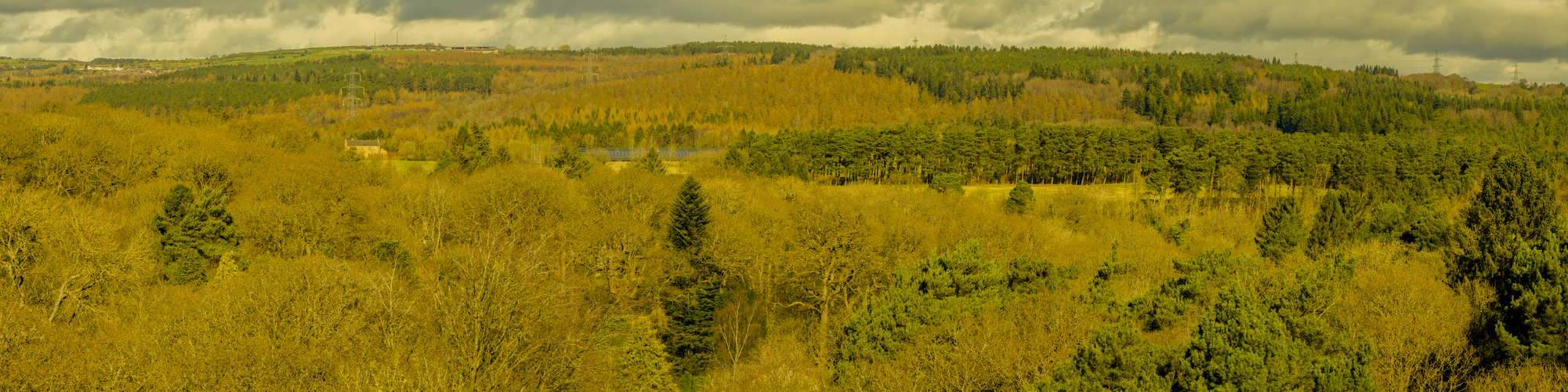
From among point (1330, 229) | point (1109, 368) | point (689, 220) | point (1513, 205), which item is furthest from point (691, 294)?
point (1330, 229)

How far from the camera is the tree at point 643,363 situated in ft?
102

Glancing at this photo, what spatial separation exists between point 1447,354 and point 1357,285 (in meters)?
10.9

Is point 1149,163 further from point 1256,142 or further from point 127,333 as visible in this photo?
point 127,333

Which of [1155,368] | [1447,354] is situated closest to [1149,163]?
[1447,354]

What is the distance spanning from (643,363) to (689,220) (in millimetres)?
15529

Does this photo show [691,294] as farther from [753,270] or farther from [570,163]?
[570,163]

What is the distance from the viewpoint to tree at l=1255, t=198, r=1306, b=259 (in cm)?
5319

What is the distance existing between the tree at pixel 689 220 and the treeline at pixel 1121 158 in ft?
119

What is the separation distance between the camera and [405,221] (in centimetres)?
5194

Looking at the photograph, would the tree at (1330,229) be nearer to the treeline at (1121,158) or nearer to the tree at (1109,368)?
the treeline at (1121,158)

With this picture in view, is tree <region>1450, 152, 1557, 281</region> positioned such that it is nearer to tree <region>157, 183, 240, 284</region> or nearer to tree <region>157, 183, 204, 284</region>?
tree <region>157, 183, 240, 284</region>

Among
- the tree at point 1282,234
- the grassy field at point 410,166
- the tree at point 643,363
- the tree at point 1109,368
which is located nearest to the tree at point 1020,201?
the tree at point 1282,234

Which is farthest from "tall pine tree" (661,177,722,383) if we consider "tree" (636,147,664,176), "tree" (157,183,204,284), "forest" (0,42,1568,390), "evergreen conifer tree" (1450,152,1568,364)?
"tree" (636,147,664,176)

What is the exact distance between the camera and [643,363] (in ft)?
104
